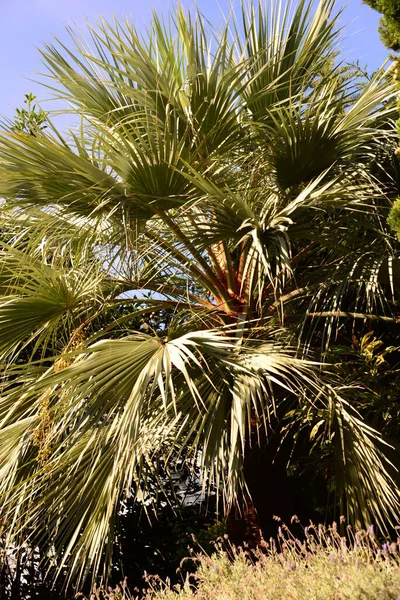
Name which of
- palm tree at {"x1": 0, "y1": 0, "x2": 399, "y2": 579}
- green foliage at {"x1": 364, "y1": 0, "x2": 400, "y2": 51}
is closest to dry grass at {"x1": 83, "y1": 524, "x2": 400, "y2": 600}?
palm tree at {"x1": 0, "y1": 0, "x2": 399, "y2": 579}

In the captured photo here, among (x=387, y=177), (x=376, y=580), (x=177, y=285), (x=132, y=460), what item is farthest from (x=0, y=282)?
(x=376, y=580)

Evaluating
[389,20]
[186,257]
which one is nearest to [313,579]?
[186,257]

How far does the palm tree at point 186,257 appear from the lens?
4328 millimetres

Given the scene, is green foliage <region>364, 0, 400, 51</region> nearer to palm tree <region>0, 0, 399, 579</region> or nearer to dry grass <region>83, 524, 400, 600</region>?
palm tree <region>0, 0, 399, 579</region>

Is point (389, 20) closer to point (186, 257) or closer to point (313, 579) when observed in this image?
point (186, 257)

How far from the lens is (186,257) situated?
4.95 metres

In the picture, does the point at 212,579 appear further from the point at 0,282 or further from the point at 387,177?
the point at 387,177

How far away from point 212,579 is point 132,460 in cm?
77

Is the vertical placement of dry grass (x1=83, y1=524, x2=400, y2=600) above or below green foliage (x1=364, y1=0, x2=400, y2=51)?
below

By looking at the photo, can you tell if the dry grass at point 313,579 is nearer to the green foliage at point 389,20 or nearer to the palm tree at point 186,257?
the palm tree at point 186,257

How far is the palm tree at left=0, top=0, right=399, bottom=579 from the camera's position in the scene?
433 centimetres

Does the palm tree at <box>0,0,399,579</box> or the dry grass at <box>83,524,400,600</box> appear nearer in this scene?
the dry grass at <box>83,524,400,600</box>

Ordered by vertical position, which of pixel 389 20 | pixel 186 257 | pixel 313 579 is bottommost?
pixel 313 579

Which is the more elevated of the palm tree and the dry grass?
the palm tree
